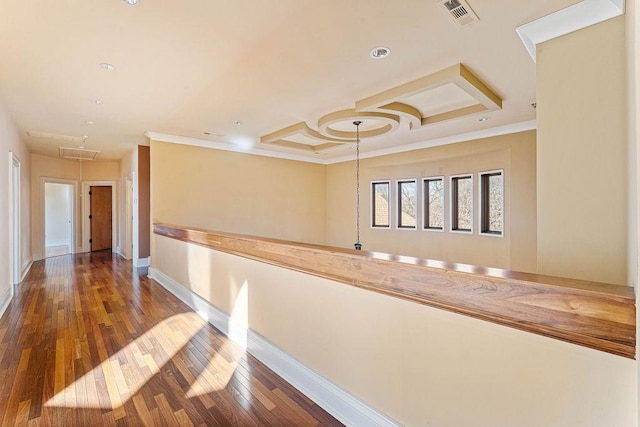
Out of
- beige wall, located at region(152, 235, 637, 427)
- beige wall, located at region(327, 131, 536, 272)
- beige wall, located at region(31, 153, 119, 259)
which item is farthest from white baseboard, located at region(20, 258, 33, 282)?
beige wall, located at region(327, 131, 536, 272)

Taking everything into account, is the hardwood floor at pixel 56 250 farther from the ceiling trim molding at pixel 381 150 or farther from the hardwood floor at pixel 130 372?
the ceiling trim molding at pixel 381 150

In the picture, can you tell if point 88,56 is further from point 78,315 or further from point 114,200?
point 114,200

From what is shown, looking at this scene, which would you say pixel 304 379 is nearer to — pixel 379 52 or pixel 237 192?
pixel 379 52

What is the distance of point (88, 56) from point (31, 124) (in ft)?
10.5

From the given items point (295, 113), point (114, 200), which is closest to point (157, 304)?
point (295, 113)

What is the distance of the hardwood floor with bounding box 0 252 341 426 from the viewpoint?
193 cm

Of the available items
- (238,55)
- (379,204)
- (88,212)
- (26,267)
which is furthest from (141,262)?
(379,204)

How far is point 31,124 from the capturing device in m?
4.83

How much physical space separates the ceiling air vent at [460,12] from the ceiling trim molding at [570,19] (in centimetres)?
39

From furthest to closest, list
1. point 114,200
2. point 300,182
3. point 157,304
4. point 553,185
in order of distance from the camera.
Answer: point 114,200, point 300,182, point 157,304, point 553,185

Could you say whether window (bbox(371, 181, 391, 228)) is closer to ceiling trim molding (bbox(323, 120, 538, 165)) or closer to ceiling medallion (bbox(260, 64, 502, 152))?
ceiling trim molding (bbox(323, 120, 538, 165))

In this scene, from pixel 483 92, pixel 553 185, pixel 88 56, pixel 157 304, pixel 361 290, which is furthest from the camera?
pixel 157 304

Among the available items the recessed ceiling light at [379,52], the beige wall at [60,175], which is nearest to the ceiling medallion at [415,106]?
the recessed ceiling light at [379,52]

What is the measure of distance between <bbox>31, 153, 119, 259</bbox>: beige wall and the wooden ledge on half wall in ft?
26.9
